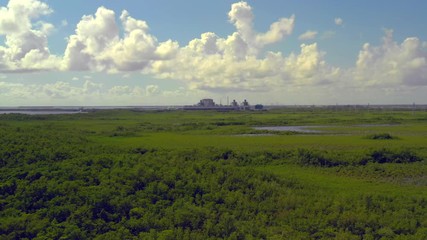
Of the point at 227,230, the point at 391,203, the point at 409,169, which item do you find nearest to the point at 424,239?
the point at 391,203

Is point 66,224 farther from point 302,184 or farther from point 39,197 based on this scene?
point 302,184

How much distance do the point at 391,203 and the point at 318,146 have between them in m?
18.7

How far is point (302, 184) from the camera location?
21.2 m

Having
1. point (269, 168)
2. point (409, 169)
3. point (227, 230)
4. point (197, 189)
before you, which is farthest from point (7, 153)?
point (409, 169)

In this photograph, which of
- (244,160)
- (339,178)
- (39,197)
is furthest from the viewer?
(244,160)

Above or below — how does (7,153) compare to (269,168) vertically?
above

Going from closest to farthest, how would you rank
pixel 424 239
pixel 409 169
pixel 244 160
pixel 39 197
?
1. pixel 424 239
2. pixel 39 197
3. pixel 409 169
4. pixel 244 160

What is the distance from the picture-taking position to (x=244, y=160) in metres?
28.8

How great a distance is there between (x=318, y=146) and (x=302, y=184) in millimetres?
15940

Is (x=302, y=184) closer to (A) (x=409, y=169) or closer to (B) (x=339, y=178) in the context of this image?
(B) (x=339, y=178)

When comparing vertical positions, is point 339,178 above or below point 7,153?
below

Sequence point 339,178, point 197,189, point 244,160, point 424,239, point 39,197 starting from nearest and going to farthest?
point 424,239 < point 39,197 < point 197,189 < point 339,178 < point 244,160

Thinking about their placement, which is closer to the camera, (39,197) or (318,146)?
(39,197)

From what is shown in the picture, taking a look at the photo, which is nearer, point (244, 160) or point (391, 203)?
point (391, 203)
